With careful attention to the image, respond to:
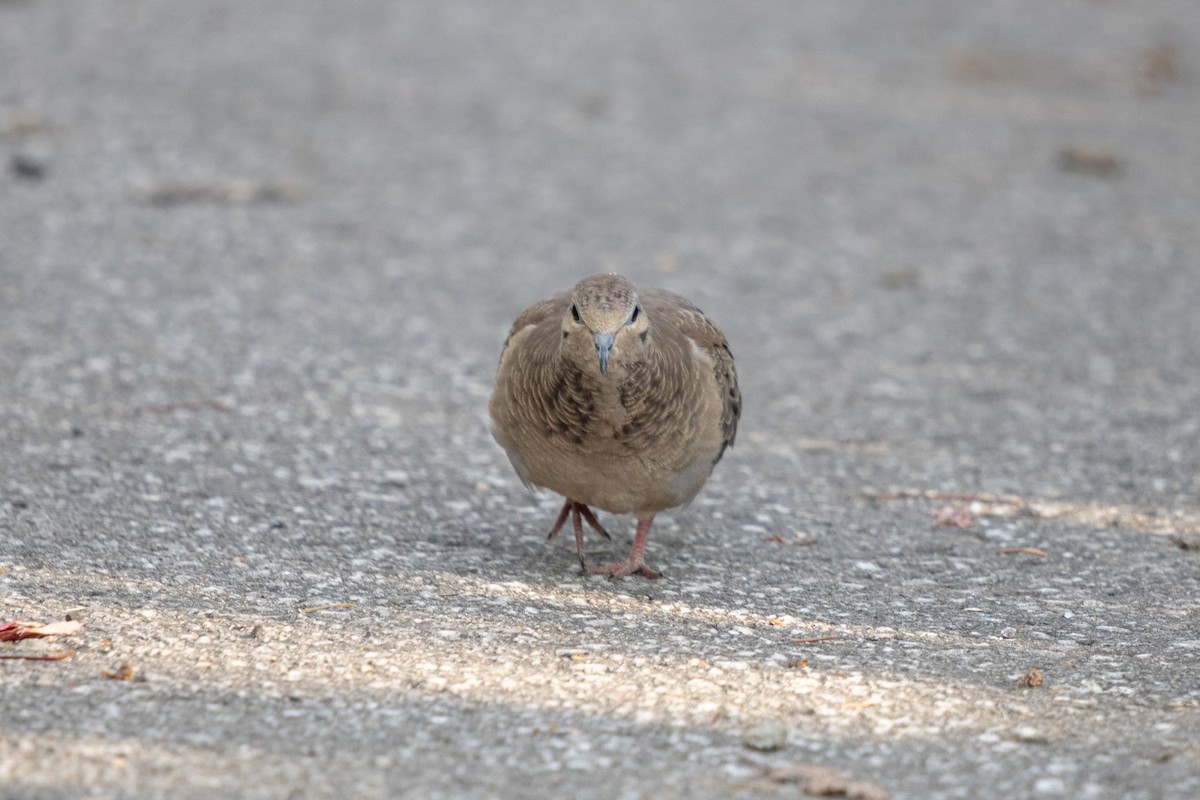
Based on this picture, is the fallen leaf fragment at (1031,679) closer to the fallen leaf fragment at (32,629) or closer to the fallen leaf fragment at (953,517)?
the fallen leaf fragment at (953,517)

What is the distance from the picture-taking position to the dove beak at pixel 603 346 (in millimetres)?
4320

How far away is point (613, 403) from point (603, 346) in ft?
0.75

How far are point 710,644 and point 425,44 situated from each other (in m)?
10.9

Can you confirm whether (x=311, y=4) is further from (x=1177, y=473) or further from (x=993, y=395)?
(x=1177, y=473)

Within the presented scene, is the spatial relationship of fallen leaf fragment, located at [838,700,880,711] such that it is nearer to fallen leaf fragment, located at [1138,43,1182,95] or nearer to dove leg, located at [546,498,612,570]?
dove leg, located at [546,498,612,570]

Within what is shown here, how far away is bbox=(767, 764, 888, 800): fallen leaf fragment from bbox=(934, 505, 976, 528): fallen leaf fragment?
2.59 metres

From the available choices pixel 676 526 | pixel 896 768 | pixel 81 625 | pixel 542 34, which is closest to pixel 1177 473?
pixel 676 526

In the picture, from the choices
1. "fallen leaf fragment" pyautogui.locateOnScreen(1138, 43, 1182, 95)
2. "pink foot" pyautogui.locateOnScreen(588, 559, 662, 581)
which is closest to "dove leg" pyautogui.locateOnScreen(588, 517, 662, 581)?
"pink foot" pyautogui.locateOnScreen(588, 559, 662, 581)

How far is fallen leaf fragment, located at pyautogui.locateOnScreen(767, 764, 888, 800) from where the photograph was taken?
10.3 ft

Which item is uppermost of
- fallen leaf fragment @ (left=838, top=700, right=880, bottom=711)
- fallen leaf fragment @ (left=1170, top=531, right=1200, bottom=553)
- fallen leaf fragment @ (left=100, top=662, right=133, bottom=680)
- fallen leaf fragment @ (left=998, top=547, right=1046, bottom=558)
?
fallen leaf fragment @ (left=1170, top=531, right=1200, bottom=553)

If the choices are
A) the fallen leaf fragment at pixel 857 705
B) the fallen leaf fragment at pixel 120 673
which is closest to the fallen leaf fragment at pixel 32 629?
the fallen leaf fragment at pixel 120 673

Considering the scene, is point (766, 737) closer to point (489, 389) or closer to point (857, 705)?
point (857, 705)

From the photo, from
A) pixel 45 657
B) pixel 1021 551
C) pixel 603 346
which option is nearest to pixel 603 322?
pixel 603 346

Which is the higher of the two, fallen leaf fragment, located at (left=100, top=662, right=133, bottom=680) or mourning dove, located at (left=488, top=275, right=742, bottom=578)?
mourning dove, located at (left=488, top=275, right=742, bottom=578)
